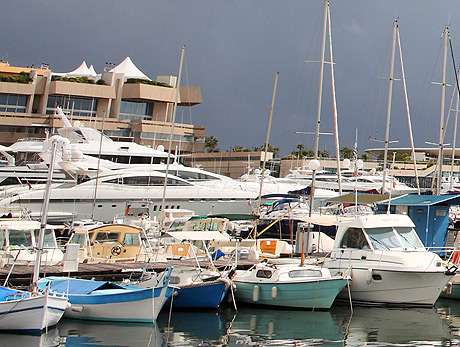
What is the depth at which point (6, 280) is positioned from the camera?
17000 millimetres

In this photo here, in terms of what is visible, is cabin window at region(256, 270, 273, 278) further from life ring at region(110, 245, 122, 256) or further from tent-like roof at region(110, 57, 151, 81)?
tent-like roof at region(110, 57, 151, 81)

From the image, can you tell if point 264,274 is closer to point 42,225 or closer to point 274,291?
point 274,291

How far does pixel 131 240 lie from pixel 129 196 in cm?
1562

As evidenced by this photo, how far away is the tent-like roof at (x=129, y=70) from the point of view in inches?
2867

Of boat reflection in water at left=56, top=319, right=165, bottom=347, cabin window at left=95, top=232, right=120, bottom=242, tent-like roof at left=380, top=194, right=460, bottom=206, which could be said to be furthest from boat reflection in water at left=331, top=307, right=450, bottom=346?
cabin window at left=95, top=232, right=120, bottom=242

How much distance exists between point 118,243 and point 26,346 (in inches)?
350

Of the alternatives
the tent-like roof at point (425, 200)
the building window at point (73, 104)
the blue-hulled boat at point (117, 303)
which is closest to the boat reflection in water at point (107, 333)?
the blue-hulled boat at point (117, 303)

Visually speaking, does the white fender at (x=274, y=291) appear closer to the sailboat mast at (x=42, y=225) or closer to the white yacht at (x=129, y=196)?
the sailboat mast at (x=42, y=225)

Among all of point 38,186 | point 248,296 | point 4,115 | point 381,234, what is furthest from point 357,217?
point 4,115

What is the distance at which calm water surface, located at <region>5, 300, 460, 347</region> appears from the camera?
1534 centimetres

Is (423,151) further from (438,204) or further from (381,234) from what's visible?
(381,234)

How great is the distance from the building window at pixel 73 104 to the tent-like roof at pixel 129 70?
16.1 feet

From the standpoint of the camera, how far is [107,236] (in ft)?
75.4

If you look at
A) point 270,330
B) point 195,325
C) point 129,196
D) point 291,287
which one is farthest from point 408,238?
point 129,196
